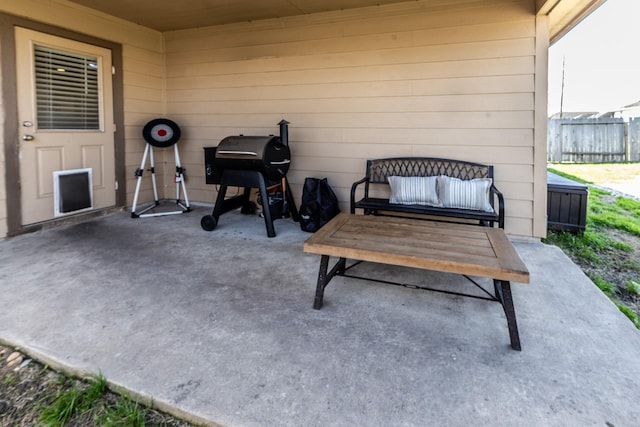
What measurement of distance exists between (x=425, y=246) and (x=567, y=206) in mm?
2732

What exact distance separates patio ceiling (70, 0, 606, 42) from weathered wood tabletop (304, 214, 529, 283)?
2421 mm

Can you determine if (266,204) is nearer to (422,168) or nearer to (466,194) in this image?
(422,168)

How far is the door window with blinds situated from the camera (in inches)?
144

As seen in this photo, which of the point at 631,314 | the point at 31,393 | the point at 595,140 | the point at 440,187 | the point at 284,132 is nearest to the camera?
the point at 31,393

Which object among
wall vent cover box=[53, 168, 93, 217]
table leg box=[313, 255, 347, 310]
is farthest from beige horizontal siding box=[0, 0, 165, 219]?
table leg box=[313, 255, 347, 310]

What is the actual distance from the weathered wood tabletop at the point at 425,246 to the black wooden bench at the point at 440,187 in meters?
0.78

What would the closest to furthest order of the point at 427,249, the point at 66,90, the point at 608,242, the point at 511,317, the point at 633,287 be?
the point at 511,317 < the point at 427,249 < the point at 633,287 < the point at 608,242 < the point at 66,90

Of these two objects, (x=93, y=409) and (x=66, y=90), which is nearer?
(x=93, y=409)

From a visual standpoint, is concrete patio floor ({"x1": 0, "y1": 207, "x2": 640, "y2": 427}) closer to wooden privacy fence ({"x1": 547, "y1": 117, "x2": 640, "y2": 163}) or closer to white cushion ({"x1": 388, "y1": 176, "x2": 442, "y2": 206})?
white cushion ({"x1": 388, "y1": 176, "x2": 442, "y2": 206})

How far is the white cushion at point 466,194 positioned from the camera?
3.29 meters

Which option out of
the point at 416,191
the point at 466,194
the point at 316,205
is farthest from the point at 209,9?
the point at 466,194

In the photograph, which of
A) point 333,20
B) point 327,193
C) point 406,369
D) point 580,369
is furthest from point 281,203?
point 580,369

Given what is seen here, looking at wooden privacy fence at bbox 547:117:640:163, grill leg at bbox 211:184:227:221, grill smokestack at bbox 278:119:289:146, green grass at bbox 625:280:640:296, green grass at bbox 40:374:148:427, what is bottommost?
green grass at bbox 40:374:148:427

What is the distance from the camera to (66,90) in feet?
12.7
